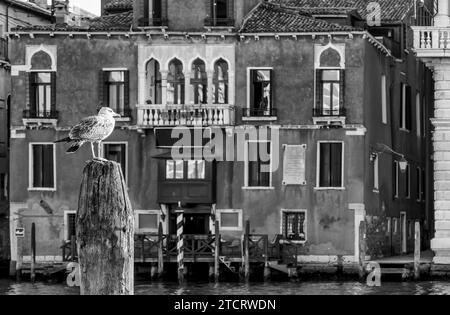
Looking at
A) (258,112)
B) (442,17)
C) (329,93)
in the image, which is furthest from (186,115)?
(442,17)

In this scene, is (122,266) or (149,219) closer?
(122,266)

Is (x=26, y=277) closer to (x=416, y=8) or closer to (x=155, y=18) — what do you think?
(x=155, y=18)

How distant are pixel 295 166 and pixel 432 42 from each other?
600cm

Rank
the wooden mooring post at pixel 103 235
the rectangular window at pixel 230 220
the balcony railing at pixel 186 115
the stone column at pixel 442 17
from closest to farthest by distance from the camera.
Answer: the wooden mooring post at pixel 103 235, the stone column at pixel 442 17, the balcony railing at pixel 186 115, the rectangular window at pixel 230 220

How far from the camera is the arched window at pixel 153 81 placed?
4959 cm

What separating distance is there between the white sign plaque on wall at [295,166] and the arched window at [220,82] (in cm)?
252

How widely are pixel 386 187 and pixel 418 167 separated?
5.82 m

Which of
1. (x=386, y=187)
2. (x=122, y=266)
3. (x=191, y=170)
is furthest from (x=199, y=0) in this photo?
(x=122, y=266)

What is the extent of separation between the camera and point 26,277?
4756 cm

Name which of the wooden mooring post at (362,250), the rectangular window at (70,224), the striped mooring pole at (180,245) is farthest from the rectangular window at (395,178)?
the rectangular window at (70,224)

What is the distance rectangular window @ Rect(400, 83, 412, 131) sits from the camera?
55281 mm

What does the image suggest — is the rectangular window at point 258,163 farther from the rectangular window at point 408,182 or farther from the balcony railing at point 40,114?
the rectangular window at point 408,182

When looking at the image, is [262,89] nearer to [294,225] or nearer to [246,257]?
[294,225]
